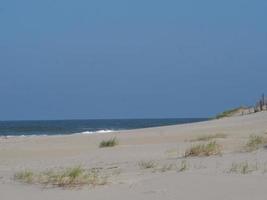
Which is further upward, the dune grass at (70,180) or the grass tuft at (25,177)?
the dune grass at (70,180)

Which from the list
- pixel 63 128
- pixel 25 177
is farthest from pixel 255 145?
pixel 63 128

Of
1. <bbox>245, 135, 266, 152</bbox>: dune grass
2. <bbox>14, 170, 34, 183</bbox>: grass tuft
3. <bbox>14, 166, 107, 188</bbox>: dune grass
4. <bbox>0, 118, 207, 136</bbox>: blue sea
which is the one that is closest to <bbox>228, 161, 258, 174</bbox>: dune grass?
<bbox>14, 166, 107, 188</bbox>: dune grass

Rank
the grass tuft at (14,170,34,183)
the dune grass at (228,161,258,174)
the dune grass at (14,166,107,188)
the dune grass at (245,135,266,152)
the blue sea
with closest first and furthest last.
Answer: the dune grass at (14,166,107,188), the grass tuft at (14,170,34,183), the dune grass at (228,161,258,174), the dune grass at (245,135,266,152), the blue sea

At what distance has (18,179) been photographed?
339 inches

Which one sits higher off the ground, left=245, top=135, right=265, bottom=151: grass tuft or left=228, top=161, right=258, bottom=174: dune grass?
left=228, top=161, right=258, bottom=174: dune grass

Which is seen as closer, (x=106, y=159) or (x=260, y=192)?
(x=260, y=192)

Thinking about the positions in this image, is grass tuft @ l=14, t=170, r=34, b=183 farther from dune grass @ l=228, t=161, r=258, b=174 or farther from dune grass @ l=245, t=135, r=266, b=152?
dune grass @ l=245, t=135, r=266, b=152

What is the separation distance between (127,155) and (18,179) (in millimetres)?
5036

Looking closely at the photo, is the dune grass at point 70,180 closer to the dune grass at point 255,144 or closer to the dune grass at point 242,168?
the dune grass at point 242,168

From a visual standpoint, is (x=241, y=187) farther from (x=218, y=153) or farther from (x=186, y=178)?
(x=218, y=153)

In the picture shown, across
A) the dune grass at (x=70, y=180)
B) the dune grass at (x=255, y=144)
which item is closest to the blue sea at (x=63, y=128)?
the dune grass at (x=255, y=144)

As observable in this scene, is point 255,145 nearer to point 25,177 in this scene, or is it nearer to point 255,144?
point 255,144

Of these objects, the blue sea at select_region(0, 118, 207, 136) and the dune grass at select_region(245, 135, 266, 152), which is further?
the blue sea at select_region(0, 118, 207, 136)

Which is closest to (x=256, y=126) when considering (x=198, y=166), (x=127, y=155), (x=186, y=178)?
(x=127, y=155)
